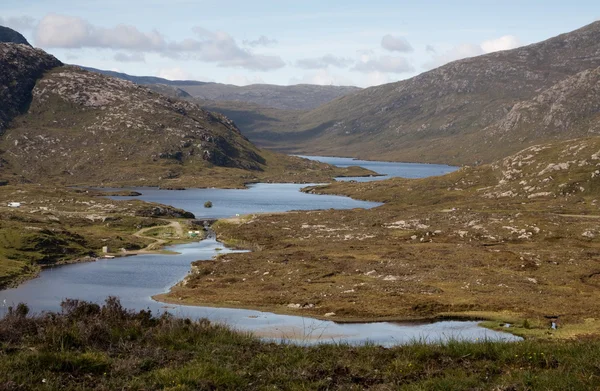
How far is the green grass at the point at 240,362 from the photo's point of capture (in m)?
20.4

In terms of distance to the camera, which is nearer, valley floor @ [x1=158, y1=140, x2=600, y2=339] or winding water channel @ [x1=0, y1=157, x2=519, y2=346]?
winding water channel @ [x1=0, y1=157, x2=519, y2=346]

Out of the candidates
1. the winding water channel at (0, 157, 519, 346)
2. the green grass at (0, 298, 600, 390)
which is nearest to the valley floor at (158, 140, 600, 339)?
the winding water channel at (0, 157, 519, 346)

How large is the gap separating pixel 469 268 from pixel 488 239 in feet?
111

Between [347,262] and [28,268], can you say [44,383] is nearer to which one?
[347,262]

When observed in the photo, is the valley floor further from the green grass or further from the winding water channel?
the green grass

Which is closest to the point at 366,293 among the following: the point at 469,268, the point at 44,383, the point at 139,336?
the point at 469,268

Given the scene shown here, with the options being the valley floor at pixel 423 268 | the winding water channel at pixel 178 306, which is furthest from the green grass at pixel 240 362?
the valley floor at pixel 423 268

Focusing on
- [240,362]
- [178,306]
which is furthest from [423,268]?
[240,362]

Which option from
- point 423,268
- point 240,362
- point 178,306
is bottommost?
point 178,306

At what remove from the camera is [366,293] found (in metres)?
77.6

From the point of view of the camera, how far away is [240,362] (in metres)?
23.7

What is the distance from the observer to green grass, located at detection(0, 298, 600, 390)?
66.8 ft

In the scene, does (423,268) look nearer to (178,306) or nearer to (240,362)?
(178,306)

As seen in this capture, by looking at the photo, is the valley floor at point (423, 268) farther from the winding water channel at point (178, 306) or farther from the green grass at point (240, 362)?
the green grass at point (240, 362)
